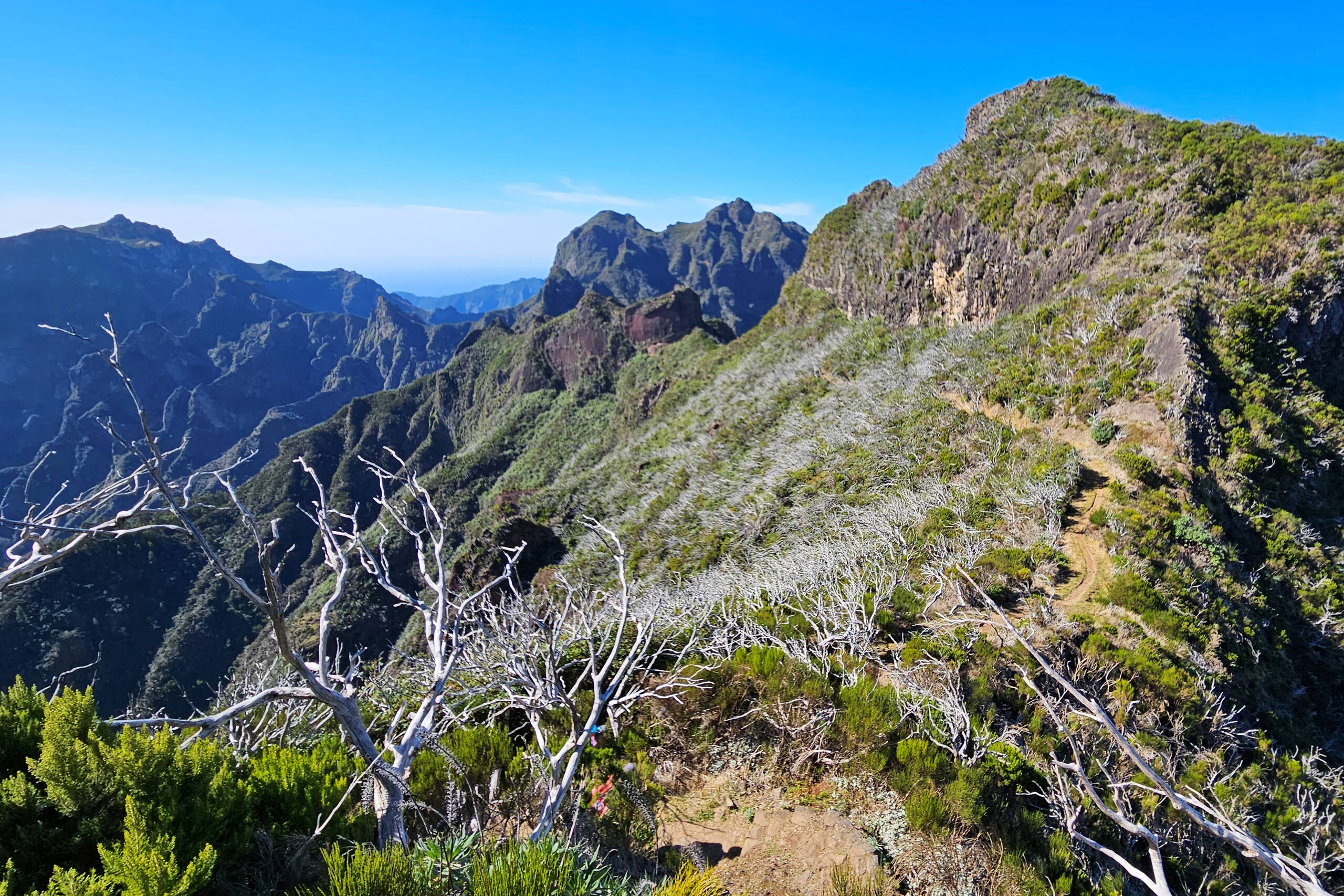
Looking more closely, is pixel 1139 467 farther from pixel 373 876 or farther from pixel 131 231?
pixel 131 231

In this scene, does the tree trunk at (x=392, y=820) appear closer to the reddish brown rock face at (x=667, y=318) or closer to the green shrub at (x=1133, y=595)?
the green shrub at (x=1133, y=595)

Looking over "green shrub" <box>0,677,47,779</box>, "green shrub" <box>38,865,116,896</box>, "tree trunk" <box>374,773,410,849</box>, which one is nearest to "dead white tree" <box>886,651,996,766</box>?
"tree trunk" <box>374,773,410,849</box>

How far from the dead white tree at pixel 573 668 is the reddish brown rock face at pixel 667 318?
159ft

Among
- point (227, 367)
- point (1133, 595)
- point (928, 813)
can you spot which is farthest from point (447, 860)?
point (227, 367)

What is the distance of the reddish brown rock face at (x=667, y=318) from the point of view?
53375 mm

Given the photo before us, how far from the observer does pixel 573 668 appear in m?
5.13

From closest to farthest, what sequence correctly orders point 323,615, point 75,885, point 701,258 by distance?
1. point 75,885
2. point 323,615
3. point 701,258

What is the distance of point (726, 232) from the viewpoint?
570 ft

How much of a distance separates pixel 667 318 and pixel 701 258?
124 metres

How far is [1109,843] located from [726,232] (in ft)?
601

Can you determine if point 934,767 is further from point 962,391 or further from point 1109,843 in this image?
point 962,391

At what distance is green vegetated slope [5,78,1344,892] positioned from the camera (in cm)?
454

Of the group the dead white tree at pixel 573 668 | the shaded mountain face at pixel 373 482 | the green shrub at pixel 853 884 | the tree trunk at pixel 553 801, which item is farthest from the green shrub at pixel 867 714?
the shaded mountain face at pixel 373 482

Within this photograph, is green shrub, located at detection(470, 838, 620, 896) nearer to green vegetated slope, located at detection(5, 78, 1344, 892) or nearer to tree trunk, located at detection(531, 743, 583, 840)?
tree trunk, located at detection(531, 743, 583, 840)
